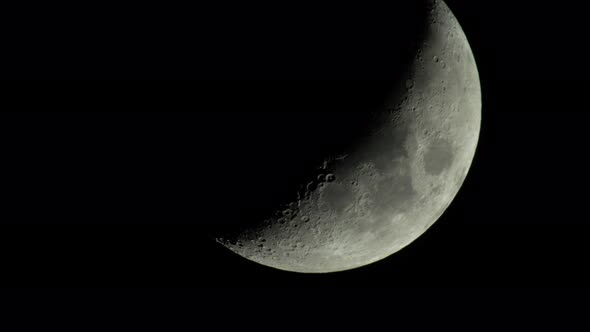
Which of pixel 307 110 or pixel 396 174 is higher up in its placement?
pixel 307 110

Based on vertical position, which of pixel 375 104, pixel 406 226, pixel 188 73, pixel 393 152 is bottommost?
pixel 406 226

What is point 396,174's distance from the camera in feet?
11.1

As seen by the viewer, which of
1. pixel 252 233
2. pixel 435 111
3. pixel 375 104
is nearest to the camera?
pixel 375 104

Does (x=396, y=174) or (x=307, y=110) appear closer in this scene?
(x=307, y=110)

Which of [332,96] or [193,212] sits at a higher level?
[332,96]

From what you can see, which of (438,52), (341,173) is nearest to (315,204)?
(341,173)

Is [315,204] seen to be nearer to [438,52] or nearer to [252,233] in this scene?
[252,233]

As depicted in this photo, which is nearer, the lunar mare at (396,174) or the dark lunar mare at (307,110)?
the dark lunar mare at (307,110)

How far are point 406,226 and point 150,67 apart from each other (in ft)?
7.62

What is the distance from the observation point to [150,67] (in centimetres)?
292

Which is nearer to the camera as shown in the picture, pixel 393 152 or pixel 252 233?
pixel 393 152

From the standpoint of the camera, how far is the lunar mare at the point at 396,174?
10.8ft

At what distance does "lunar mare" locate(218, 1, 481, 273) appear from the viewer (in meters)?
3.30

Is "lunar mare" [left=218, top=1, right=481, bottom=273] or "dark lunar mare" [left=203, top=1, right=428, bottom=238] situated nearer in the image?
"dark lunar mare" [left=203, top=1, right=428, bottom=238]
